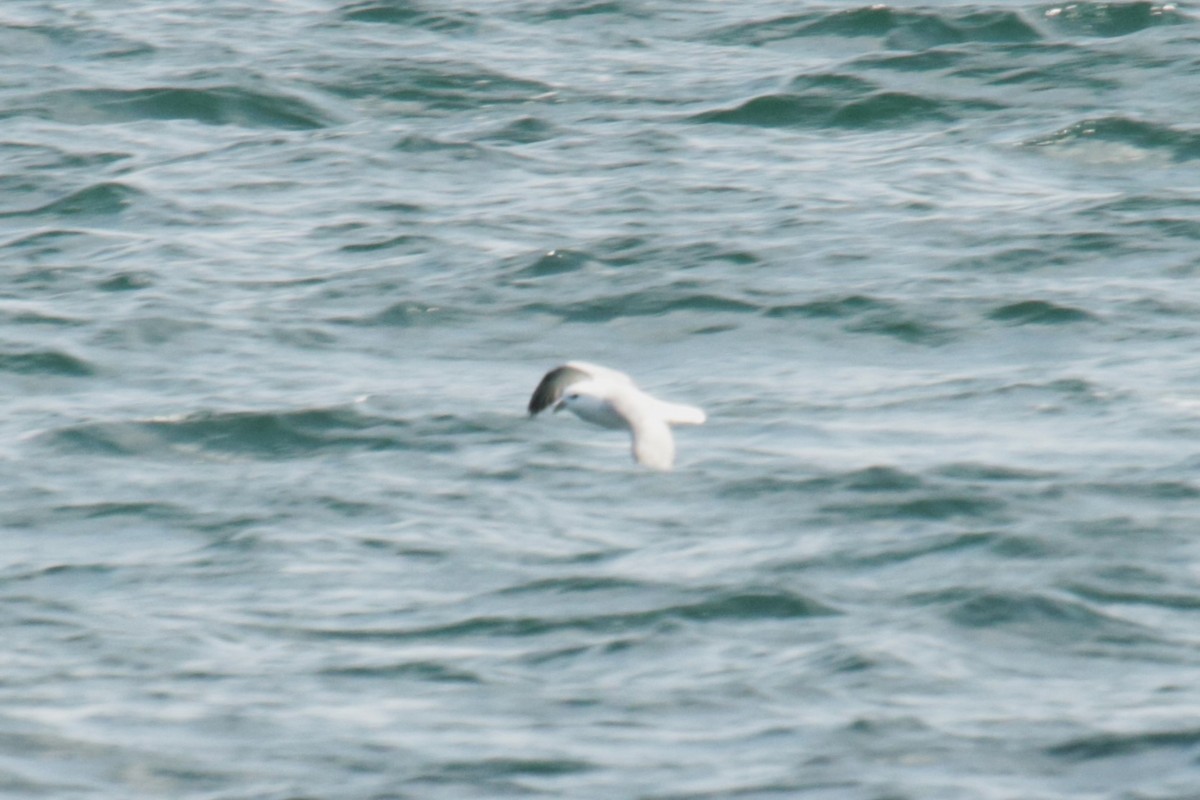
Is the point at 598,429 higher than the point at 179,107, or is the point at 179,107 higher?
the point at 179,107

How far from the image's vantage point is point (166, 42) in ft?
→ 66.1

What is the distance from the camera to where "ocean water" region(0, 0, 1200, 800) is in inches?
342

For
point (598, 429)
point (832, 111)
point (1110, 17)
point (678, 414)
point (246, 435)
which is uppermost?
point (678, 414)

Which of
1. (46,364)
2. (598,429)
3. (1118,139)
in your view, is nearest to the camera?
(598,429)

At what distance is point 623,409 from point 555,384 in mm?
630

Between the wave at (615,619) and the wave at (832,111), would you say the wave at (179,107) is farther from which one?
the wave at (615,619)

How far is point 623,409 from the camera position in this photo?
9.91m

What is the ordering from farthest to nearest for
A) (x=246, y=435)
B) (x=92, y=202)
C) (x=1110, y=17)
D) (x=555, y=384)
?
(x=1110, y=17), (x=92, y=202), (x=246, y=435), (x=555, y=384)

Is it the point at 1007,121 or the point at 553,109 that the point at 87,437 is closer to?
the point at 553,109

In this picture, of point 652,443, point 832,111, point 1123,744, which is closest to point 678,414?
point 652,443

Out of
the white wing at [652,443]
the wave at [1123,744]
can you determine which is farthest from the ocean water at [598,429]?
the white wing at [652,443]

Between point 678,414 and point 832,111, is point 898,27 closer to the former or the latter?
point 832,111

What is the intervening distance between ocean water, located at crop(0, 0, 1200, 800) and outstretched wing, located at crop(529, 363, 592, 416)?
64 centimetres

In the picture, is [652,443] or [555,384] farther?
[555,384]
